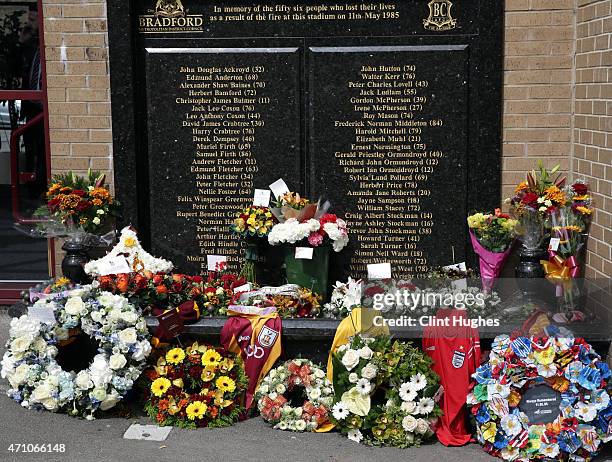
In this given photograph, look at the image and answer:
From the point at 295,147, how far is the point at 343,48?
2.69 ft

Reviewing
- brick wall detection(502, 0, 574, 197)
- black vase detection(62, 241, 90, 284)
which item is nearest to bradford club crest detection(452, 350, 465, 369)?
brick wall detection(502, 0, 574, 197)

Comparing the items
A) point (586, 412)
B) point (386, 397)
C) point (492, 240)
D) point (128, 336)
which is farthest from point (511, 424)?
point (128, 336)

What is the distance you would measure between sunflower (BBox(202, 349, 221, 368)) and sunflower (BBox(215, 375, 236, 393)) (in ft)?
0.34

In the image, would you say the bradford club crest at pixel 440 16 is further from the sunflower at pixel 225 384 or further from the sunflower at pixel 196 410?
the sunflower at pixel 196 410

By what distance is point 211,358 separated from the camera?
5742 millimetres

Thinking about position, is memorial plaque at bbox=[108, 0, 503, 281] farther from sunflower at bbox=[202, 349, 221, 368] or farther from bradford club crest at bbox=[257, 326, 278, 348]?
sunflower at bbox=[202, 349, 221, 368]

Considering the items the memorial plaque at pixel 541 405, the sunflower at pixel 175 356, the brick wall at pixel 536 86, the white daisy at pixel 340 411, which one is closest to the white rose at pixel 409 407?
the white daisy at pixel 340 411

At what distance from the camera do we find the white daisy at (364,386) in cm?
534

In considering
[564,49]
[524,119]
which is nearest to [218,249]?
[524,119]

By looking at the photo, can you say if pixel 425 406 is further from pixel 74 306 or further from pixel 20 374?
pixel 20 374

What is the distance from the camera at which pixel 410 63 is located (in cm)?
669

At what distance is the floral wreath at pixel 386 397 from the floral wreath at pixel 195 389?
68 centimetres

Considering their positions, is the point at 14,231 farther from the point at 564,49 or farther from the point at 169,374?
the point at 564,49

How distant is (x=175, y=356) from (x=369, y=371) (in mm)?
1283
